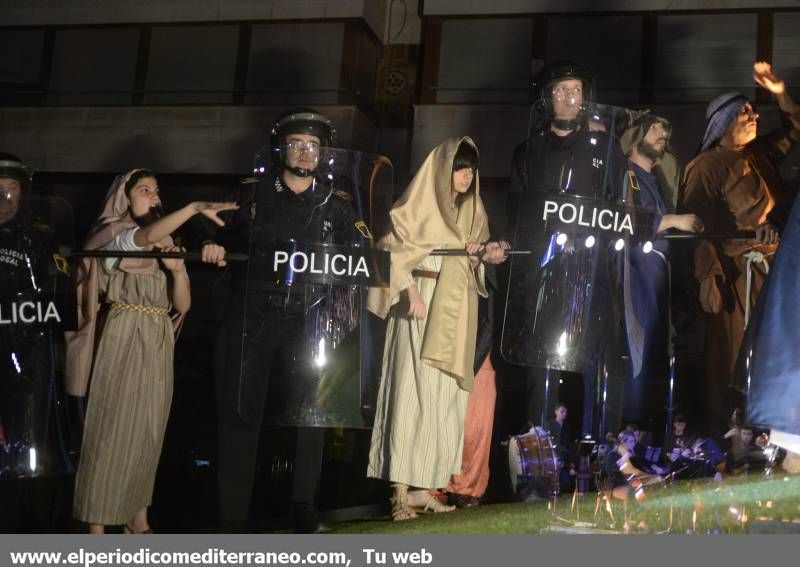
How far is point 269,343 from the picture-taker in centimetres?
545

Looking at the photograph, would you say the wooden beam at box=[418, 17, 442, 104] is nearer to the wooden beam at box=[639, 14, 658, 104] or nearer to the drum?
the wooden beam at box=[639, 14, 658, 104]

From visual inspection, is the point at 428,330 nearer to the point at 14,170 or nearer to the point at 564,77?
the point at 564,77

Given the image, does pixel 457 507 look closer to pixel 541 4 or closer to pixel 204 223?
pixel 204 223

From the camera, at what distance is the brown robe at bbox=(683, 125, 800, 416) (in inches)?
236

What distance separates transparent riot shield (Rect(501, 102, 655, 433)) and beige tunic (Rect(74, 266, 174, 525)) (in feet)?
5.72

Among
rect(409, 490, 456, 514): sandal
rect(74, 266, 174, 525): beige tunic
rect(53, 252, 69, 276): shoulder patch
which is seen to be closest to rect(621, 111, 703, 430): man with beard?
rect(409, 490, 456, 514): sandal

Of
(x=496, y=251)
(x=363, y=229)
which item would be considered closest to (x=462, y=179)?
(x=496, y=251)

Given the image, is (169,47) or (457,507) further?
(169,47)

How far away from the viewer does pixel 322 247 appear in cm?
545

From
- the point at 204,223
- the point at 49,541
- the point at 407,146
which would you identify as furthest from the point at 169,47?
the point at 49,541

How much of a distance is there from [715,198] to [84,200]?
7476 mm

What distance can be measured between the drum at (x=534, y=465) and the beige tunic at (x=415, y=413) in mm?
345

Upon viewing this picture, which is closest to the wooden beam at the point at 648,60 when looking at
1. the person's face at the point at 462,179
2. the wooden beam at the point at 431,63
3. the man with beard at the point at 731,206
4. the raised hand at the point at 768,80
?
the wooden beam at the point at 431,63

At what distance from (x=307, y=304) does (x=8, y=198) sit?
64.3 inches
